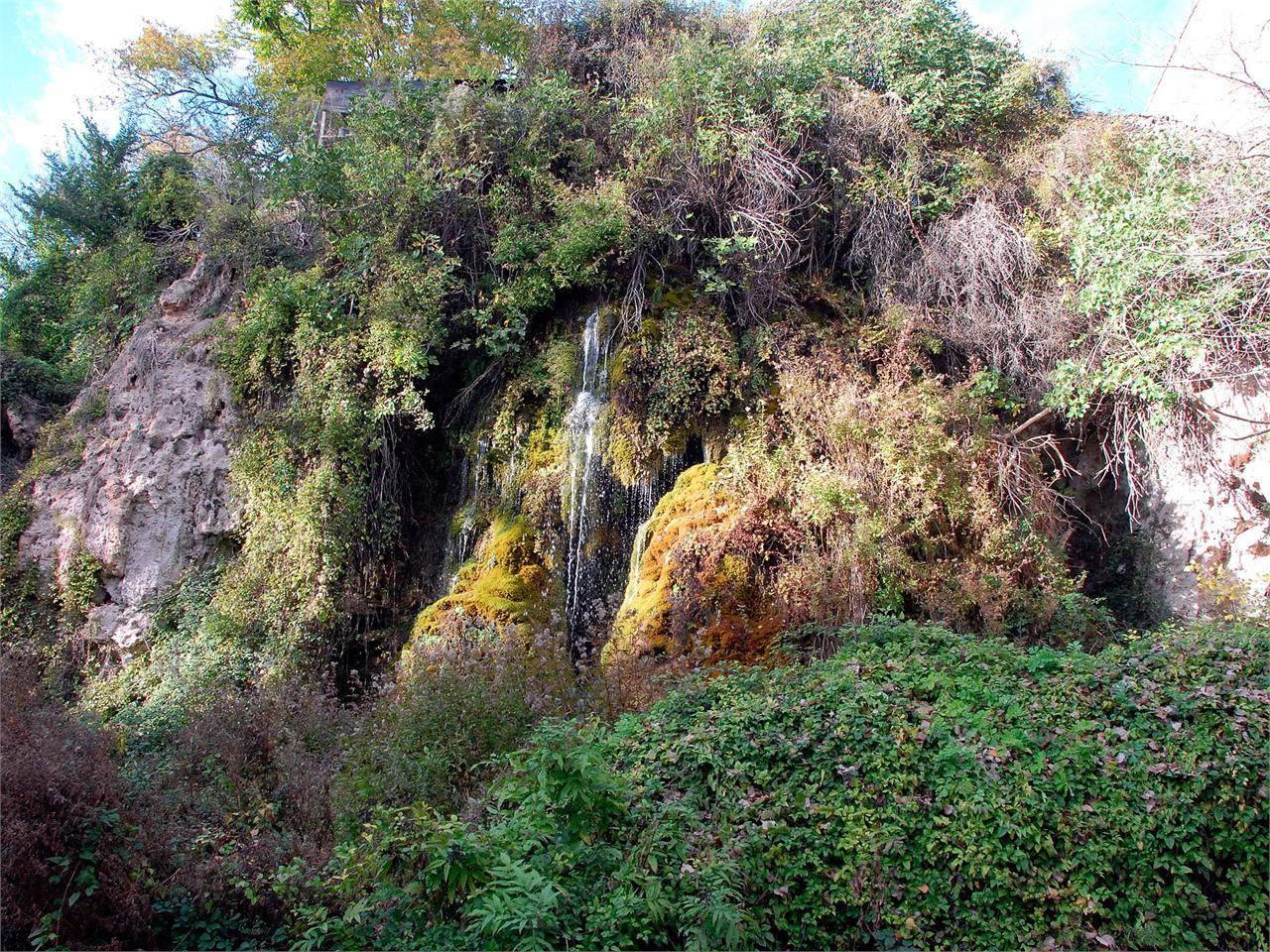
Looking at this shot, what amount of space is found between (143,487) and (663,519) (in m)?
7.31

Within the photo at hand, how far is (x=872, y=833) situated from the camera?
468 centimetres

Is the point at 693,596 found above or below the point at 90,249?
below

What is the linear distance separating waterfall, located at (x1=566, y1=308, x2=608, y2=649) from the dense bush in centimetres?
356

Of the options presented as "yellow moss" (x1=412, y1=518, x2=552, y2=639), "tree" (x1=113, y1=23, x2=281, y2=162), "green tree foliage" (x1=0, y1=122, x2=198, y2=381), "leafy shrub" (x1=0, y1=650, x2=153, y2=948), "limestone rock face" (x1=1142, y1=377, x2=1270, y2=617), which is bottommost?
"leafy shrub" (x1=0, y1=650, x2=153, y2=948)

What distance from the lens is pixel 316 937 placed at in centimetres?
422

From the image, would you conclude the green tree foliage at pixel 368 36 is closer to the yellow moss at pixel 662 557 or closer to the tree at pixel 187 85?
the tree at pixel 187 85

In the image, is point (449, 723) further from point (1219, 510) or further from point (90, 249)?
point (90, 249)

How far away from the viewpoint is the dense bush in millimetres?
4168

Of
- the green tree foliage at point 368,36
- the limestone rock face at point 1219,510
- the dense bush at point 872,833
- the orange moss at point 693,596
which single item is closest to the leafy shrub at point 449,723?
the dense bush at point 872,833

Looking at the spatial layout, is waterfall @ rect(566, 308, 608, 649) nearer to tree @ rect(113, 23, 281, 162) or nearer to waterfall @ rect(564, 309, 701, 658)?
waterfall @ rect(564, 309, 701, 658)

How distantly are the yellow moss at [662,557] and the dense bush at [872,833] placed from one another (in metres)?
1.97

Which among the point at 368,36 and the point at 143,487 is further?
the point at 368,36

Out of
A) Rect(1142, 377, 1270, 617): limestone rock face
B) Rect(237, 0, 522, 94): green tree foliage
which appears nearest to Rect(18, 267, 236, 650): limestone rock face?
Rect(237, 0, 522, 94): green tree foliage

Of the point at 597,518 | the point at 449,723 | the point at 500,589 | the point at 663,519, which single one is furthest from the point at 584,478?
the point at 449,723
